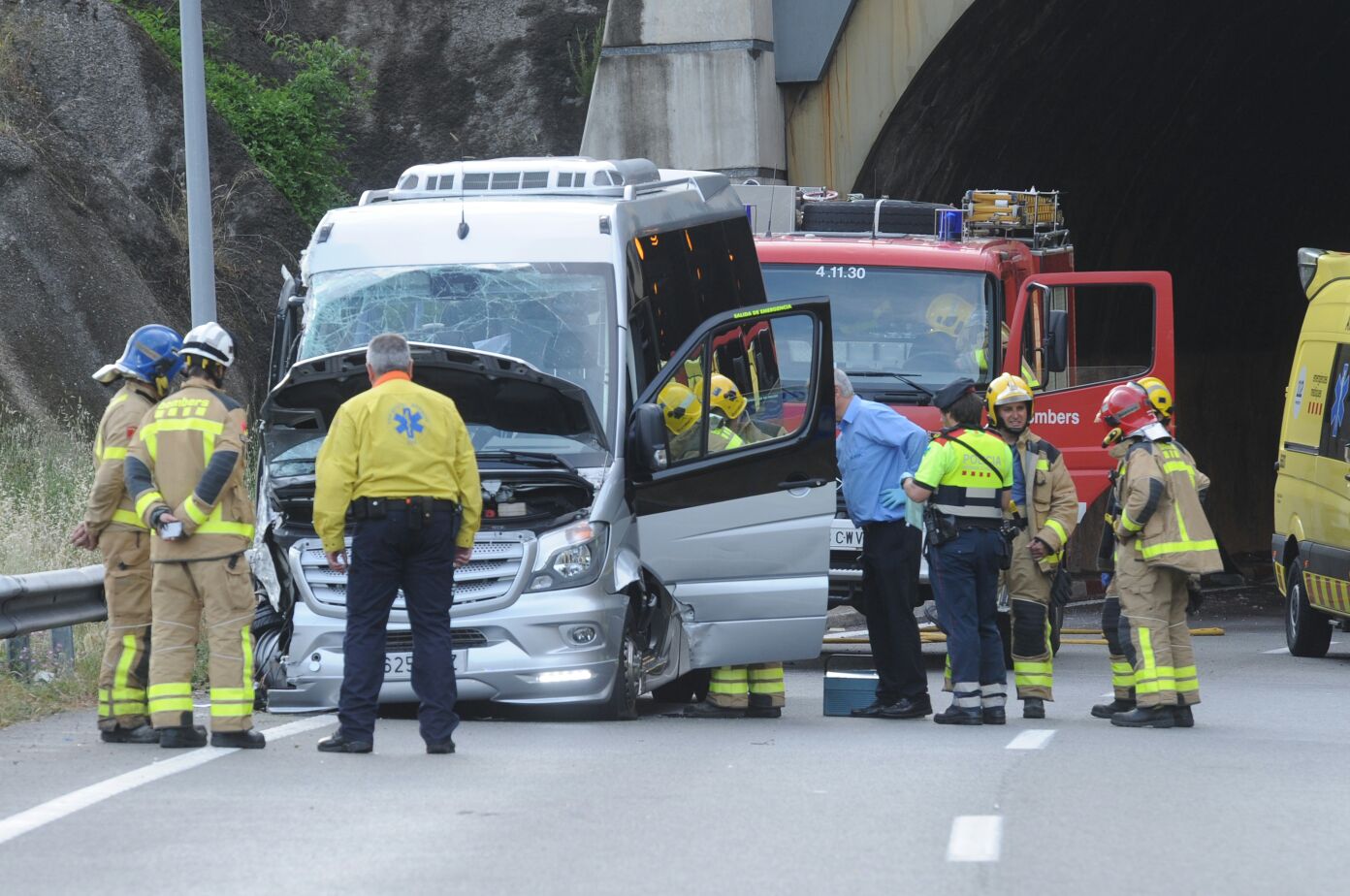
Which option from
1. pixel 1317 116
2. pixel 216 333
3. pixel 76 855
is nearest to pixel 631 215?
pixel 216 333

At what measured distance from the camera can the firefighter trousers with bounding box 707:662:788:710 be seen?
11.0 meters

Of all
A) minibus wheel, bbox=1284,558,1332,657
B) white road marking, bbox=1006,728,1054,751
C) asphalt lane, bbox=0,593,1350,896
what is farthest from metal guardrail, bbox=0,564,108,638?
minibus wheel, bbox=1284,558,1332,657

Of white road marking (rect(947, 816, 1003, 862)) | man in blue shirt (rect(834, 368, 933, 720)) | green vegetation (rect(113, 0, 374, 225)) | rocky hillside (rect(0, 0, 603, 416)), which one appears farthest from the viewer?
green vegetation (rect(113, 0, 374, 225))

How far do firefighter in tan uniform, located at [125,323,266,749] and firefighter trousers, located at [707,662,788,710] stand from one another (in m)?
2.95

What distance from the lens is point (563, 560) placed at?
32.8ft

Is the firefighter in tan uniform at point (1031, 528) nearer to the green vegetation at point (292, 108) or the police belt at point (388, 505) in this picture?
the police belt at point (388, 505)

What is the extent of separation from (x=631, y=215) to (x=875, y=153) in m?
11.6

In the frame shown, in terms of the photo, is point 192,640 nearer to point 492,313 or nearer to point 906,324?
point 492,313

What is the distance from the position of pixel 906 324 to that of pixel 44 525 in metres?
6.07

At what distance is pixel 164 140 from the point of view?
23203 millimetres

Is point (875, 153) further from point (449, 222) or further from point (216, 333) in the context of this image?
point (216, 333)

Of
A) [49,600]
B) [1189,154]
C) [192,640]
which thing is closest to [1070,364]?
[49,600]

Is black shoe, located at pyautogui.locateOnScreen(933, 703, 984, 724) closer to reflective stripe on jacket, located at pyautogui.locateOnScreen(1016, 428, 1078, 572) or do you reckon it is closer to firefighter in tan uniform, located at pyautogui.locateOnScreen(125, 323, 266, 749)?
reflective stripe on jacket, located at pyautogui.locateOnScreen(1016, 428, 1078, 572)

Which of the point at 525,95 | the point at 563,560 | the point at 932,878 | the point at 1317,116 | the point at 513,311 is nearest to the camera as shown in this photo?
the point at 932,878
